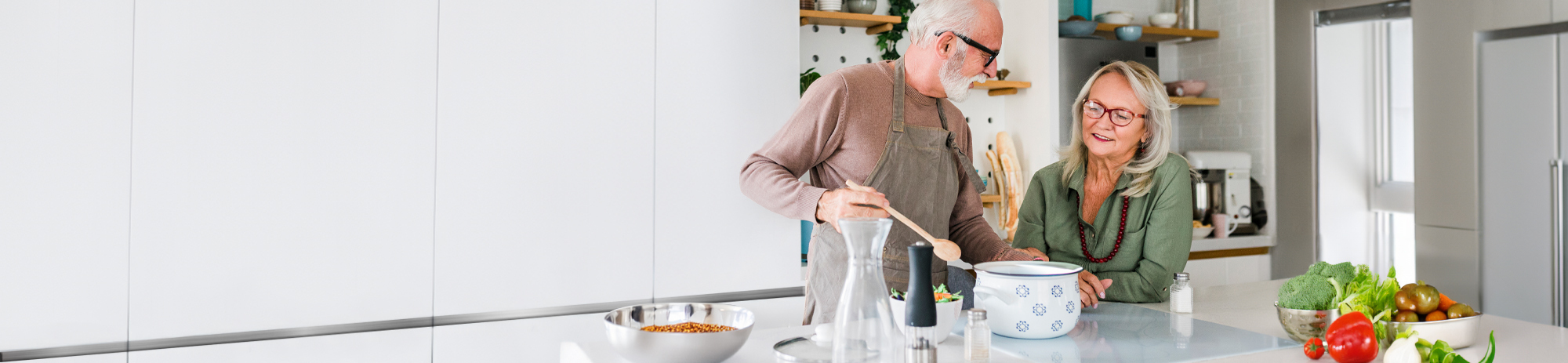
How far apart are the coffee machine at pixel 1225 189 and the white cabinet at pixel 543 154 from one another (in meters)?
2.49

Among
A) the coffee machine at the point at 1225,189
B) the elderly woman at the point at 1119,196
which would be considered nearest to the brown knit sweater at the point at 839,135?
the elderly woman at the point at 1119,196

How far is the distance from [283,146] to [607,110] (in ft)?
2.68

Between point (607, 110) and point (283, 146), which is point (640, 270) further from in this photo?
point (283, 146)

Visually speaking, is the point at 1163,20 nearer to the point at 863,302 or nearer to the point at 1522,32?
the point at 1522,32

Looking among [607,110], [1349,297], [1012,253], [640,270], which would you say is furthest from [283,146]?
[1349,297]

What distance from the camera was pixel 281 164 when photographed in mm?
2191

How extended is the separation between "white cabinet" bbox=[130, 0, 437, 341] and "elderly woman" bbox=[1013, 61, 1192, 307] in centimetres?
159

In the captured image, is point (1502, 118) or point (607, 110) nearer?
point (607, 110)

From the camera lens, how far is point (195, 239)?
2.13 meters

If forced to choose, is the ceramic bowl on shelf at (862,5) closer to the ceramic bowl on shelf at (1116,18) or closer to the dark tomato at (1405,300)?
the ceramic bowl on shelf at (1116,18)

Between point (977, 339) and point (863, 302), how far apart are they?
220 millimetres

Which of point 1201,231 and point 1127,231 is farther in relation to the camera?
point 1201,231

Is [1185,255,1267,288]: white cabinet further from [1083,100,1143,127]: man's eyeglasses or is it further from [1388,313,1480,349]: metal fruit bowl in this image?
[1388,313,1480,349]: metal fruit bowl

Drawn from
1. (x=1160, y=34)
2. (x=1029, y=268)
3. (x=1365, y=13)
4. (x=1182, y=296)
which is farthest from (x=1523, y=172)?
(x=1029, y=268)
